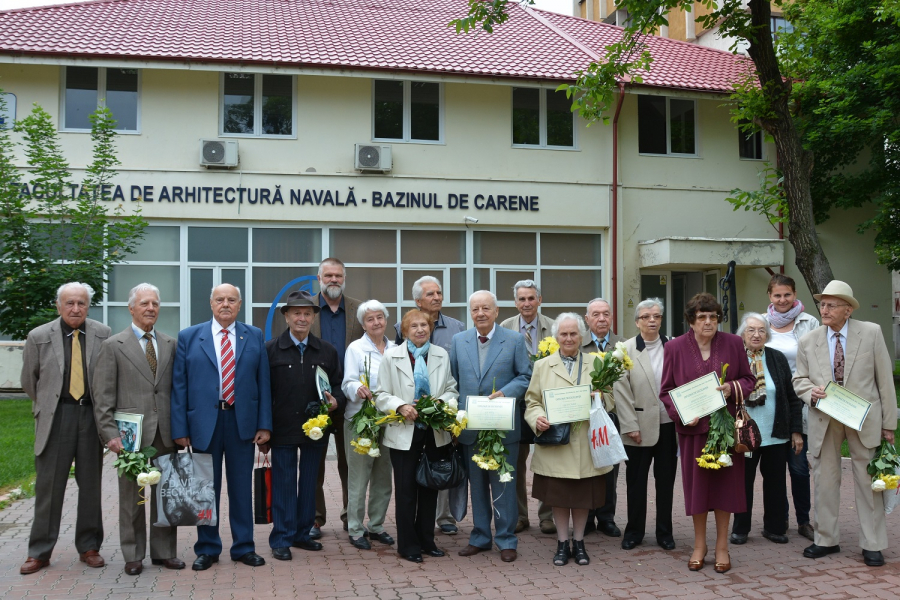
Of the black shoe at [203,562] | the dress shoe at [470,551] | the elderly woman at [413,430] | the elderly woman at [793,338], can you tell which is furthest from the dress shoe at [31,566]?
the elderly woman at [793,338]

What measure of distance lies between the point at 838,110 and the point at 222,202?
1274 centimetres

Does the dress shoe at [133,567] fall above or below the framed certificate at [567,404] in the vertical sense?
below

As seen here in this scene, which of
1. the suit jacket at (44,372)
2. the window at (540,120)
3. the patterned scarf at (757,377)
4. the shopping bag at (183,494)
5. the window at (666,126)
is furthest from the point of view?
the window at (666,126)

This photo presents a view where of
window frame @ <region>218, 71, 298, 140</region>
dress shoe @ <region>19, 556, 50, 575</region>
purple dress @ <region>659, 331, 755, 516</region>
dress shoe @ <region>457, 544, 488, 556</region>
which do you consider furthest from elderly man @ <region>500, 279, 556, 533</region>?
window frame @ <region>218, 71, 298, 140</region>

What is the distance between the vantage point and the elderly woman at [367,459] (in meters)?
6.32

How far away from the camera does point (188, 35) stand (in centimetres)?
1636

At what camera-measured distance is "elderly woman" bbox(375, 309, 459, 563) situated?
6.01 metres

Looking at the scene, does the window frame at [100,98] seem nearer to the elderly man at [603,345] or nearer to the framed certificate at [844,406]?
the elderly man at [603,345]

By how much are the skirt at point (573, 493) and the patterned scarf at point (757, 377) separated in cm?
142

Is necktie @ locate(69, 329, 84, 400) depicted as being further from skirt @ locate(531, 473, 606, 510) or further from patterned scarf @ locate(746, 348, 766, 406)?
patterned scarf @ locate(746, 348, 766, 406)

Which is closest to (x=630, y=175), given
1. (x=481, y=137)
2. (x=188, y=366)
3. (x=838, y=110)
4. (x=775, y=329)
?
(x=481, y=137)

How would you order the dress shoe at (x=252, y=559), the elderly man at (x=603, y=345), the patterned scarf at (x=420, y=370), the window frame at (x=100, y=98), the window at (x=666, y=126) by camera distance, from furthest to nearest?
the window at (x=666, y=126), the window frame at (x=100, y=98), the elderly man at (x=603, y=345), the patterned scarf at (x=420, y=370), the dress shoe at (x=252, y=559)

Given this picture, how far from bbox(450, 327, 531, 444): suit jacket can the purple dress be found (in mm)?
1068

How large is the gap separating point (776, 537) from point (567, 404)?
2.22 metres
